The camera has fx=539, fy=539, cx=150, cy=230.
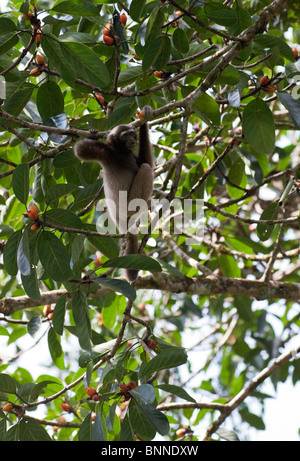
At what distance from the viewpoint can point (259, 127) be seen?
391 centimetres

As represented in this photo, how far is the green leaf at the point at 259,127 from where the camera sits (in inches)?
153

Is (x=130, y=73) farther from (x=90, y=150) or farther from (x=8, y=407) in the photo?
(x=8, y=407)

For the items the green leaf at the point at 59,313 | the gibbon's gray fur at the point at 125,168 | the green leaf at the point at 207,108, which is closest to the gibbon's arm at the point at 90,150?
the gibbon's gray fur at the point at 125,168

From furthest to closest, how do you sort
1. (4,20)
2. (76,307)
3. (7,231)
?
(7,231) → (76,307) → (4,20)

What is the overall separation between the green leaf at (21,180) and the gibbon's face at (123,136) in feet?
4.56

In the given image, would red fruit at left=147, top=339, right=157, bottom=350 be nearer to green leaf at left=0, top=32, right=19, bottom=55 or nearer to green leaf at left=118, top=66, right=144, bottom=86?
green leaf at left=118, top=66, right=144, bottom=86

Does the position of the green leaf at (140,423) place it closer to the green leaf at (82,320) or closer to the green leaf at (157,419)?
the green leaf at (157,419)

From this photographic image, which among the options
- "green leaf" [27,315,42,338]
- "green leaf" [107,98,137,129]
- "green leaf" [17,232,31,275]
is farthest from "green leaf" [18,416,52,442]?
"green leaf" [107,98,137,129]

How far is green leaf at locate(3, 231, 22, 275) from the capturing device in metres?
3.44

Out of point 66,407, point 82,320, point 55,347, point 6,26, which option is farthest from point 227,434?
point 6,26
